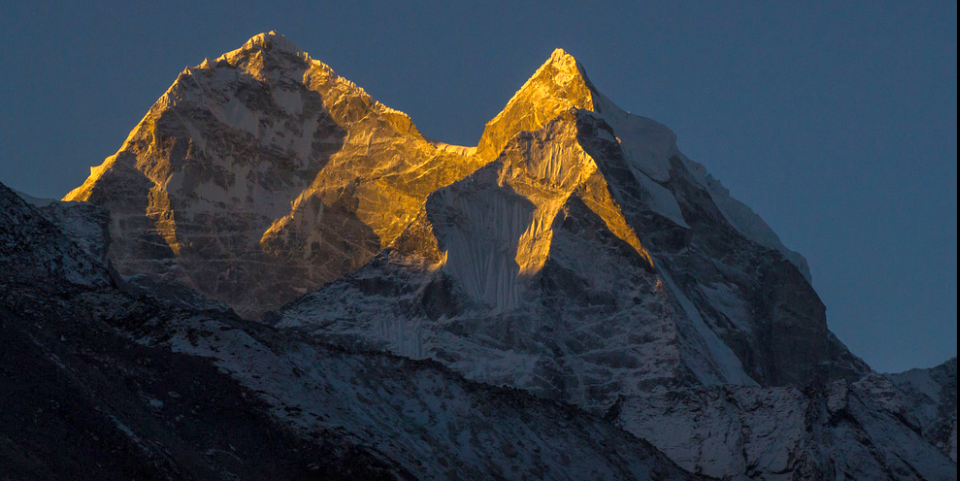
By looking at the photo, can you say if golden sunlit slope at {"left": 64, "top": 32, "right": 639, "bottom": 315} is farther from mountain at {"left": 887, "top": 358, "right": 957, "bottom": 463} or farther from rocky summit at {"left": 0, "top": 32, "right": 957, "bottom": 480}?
mountain at {"left": 887, "top": 358, "right": 957, "bottom": 463}

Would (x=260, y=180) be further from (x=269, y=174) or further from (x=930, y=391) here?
(x=930, y=391)

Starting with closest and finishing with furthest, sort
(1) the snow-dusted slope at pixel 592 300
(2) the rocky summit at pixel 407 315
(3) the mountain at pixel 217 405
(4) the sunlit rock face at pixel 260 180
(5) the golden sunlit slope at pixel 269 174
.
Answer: (3) the mountain at pixel 217 405 < (2) the rocky summit at pixel 407 315 < (1) the snow-dusted slope at pixel 592 300 < (4) the sunlit rock face at pixel 260 180 < (5) the golden sunlit slope at pixel 269 174

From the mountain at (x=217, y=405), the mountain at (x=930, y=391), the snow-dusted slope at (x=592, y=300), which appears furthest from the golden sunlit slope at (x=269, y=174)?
the mountain at (x=217, y=405)

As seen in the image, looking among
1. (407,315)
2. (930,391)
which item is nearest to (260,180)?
(407,315)

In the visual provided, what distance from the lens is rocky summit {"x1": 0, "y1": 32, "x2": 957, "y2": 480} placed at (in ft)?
191

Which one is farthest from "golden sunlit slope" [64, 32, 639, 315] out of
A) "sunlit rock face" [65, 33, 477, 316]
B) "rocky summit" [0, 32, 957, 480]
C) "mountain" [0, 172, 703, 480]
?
"mountain" [0, 172, 703, 480]

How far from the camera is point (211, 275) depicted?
174 m

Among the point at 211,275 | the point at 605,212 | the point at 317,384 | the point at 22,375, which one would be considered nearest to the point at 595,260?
the point at 605,212

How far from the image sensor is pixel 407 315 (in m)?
146

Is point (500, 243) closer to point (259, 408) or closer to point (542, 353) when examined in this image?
point (542, 353)

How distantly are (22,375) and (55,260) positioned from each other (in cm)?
1562

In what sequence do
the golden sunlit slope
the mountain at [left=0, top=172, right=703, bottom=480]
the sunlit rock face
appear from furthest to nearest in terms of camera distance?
the golden sunlit slope → the sunlit rock face → the mountain at [left=0, top=172, right=703, bottom=480]

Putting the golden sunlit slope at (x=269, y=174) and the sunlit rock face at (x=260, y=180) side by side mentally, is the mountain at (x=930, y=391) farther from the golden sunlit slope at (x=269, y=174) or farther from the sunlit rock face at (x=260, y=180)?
the sunlit rock face at (x=260, y=180)

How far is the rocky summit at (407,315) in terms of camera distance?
58.3 metres
